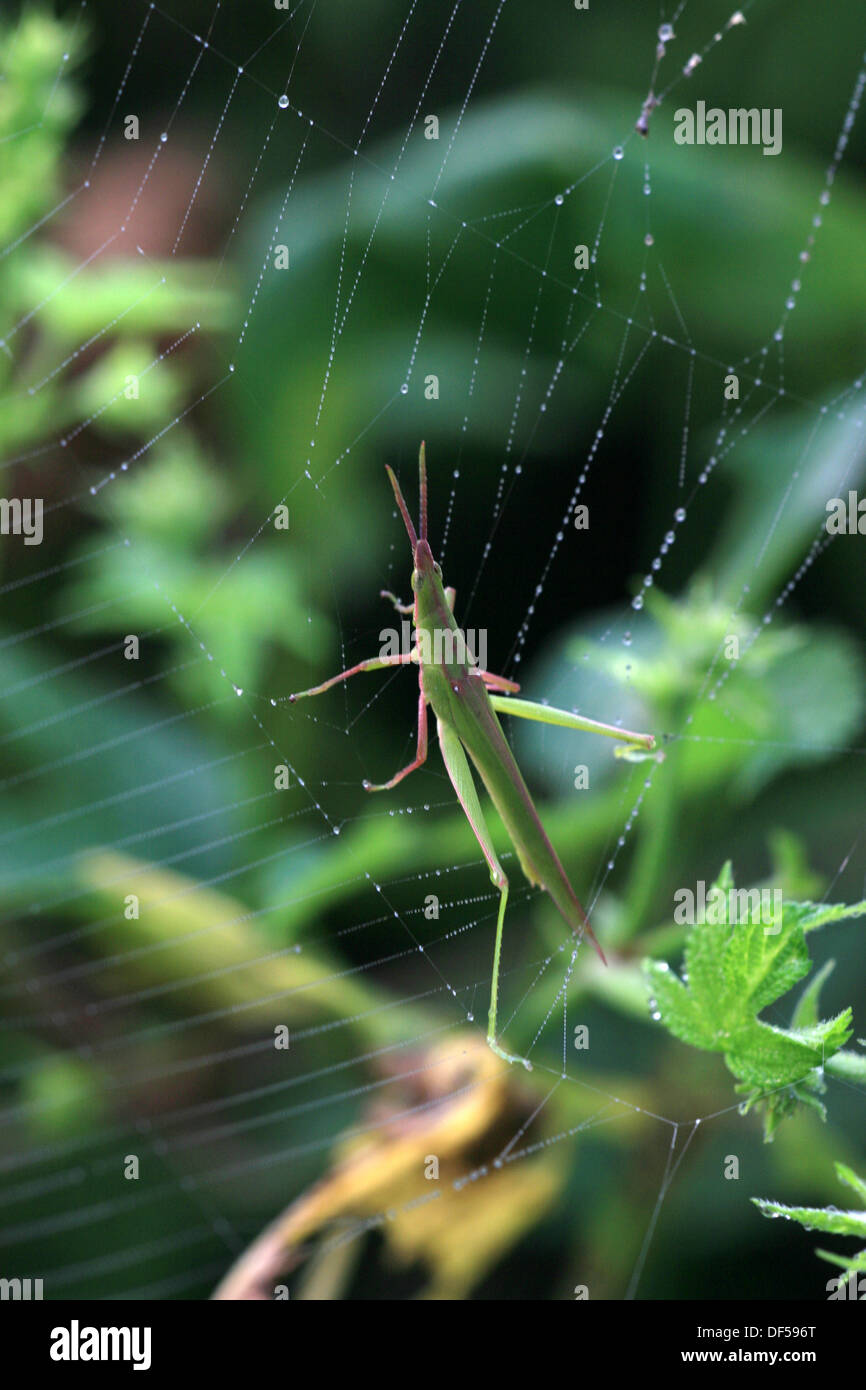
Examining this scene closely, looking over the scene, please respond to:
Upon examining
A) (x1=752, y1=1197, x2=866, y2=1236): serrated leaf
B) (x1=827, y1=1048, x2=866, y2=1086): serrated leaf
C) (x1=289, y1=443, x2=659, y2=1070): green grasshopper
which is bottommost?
(x1=752, y1=1197, x2=866, y2=1236): serrated leaf

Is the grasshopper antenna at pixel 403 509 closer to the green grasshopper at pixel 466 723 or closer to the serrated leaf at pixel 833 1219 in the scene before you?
the green grasshopper at pixel 466 723

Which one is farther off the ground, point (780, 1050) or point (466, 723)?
point (466, 723)

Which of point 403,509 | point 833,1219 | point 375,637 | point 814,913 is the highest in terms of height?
point 375,637

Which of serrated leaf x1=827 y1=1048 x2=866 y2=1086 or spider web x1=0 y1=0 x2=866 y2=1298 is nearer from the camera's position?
serrated leaf x1=827 y1=1048 x2=866 y2=1086

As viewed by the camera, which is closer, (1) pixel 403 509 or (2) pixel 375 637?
(1) pixel 403 509

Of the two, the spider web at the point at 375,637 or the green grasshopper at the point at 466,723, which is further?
Answer: the spider web at the point at 375,637

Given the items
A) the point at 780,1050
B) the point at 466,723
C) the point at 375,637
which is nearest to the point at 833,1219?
the point at 780,1050

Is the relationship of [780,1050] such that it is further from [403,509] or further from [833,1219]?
[403,509]

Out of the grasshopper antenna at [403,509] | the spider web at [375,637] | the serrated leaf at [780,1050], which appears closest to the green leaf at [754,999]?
the serrated leaf at [780,1050]

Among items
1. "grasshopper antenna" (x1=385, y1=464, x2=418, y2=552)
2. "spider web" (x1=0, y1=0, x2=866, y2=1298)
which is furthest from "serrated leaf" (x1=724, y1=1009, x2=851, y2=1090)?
"spider web" (x1=0, y1=0, x2=866, y2=1298)

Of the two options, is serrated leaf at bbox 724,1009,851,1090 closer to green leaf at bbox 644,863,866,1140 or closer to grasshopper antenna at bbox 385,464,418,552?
green leaf at bbox 644,863,866,1140
